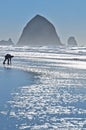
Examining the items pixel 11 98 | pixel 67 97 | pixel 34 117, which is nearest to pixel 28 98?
pixel 11 98

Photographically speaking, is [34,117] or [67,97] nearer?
[34,117]

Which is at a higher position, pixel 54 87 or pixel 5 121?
pixel 54 87

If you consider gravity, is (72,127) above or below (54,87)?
below

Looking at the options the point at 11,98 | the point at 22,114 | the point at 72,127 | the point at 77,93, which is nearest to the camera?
the point at 72,127

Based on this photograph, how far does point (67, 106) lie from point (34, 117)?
2.52 m

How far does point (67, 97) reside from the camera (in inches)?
668

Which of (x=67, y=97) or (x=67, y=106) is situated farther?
(x=67, y=97)

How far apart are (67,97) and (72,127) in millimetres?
5777

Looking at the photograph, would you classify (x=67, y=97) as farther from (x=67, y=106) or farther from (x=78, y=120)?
(x=78, y=120)

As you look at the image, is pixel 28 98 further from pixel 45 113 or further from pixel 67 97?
pixel 45 113

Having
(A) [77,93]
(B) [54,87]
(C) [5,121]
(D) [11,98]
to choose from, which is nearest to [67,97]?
(A) [77,93]

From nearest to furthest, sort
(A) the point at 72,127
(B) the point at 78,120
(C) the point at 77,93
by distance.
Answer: (A) the point at 72,127, (B) the point at 78,120, (C) the point at 77,93

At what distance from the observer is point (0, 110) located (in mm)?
13359

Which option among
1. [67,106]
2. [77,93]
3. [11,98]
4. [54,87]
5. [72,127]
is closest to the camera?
[72,127]
